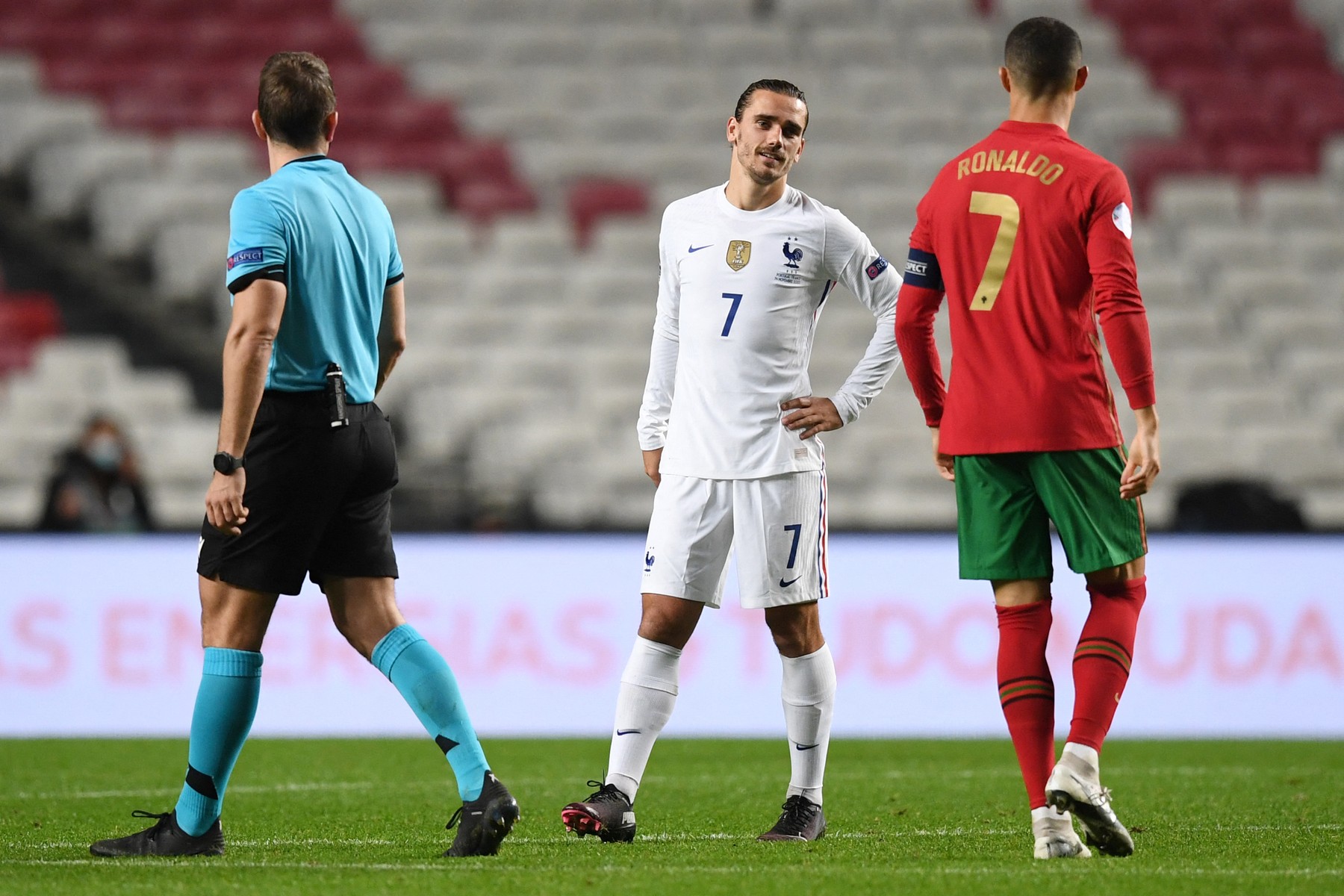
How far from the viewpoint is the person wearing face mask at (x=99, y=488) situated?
31.8 ft

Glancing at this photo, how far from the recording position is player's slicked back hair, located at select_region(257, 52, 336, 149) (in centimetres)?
414

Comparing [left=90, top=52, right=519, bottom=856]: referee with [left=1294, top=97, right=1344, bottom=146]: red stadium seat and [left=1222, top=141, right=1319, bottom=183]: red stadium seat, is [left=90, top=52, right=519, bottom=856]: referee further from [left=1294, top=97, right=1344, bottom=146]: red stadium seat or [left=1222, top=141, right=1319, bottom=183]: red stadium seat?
[left=1294, top=97, right=1344, bottom=146]: red stadium seat

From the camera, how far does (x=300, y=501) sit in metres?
4.07

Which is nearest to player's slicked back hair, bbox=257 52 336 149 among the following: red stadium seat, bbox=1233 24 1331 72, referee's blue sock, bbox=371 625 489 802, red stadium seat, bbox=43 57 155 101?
referee's blue sock, bbox=371 625 489 802

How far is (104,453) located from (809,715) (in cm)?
630

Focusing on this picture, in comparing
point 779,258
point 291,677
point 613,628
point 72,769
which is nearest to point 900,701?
point 613,628

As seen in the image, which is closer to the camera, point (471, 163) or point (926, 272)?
point (926, 272)

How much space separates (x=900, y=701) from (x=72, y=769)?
389 centimetres

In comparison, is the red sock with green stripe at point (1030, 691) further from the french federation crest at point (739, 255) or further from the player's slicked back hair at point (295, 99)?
the player's slicked back hair at point (295, 99)

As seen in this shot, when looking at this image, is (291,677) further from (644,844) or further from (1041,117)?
(1041,117)

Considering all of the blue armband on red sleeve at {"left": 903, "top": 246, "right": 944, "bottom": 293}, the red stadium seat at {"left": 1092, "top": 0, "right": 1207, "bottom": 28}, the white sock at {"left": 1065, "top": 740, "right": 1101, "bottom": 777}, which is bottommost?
the white sock at {"left": 1065, "top": 740, "right": 1101, "bottom": 777}

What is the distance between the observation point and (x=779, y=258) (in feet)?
15.4

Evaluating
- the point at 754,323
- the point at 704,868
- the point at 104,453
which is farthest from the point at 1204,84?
the point at 704,868

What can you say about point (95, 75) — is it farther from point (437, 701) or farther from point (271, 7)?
point (437, 701)
